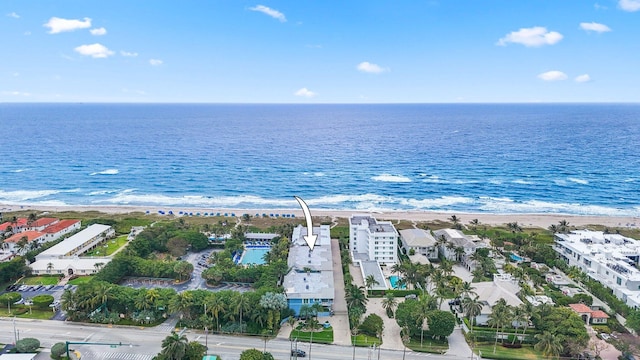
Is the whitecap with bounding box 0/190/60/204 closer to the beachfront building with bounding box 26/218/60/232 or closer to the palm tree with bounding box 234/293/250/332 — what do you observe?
the beachfront building with bounding box 26/218/60/232

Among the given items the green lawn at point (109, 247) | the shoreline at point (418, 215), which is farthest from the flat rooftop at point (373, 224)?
the green lawn at point (109, 247)

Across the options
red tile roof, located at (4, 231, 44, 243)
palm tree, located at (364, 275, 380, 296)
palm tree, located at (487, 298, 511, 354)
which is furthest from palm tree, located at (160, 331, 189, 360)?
red tile roof, located at (4, 231, 44, 243)

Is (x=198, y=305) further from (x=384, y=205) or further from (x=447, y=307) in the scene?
(x=384, y=205)

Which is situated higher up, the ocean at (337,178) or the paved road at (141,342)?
the ocean at (337,178)

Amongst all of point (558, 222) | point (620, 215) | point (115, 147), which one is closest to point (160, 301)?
point (558, 222)

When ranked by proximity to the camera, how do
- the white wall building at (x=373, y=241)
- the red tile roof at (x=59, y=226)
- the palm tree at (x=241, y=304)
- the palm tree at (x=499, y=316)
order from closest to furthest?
the palm tree at (x=499, y=316), the palm tree at (x=241, y=304), the white wall building at (x=373, y=241), the red tile roof at (x=59, y=226)

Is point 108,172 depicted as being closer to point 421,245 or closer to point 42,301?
point 42,301

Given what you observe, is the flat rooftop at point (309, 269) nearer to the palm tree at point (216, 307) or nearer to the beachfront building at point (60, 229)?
the palm tree at point (216, 307)
